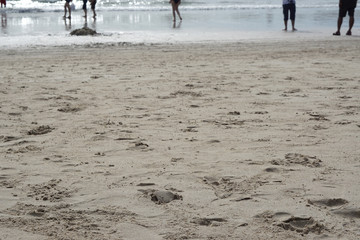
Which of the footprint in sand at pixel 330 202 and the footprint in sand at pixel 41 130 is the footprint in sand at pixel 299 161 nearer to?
the footprint in sand at pixel 330 202

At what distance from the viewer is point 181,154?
362cm

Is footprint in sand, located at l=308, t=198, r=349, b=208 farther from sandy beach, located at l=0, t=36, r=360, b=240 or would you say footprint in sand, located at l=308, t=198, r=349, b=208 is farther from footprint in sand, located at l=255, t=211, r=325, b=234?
footprint in sand, located at l=255, t=211, r=325, b=234

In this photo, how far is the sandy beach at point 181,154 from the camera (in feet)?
8.35

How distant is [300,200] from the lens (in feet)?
9.09

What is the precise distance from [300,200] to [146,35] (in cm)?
1244

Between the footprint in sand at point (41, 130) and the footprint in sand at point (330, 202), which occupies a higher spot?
the footprint in sand at point (41, 130)

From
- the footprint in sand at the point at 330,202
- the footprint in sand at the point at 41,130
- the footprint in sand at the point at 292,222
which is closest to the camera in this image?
the footprint in sand at the point at 292,222

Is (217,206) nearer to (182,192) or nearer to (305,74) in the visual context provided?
(182,192)

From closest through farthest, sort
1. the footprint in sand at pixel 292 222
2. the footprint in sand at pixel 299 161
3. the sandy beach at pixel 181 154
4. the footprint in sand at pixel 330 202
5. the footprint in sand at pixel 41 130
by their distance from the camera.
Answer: the footprint in sand at pixel 292 222
the sandy beach at pixel 181 154
the footprint in sand at pixel 330 202
the footprint in sand at pixel 299 161
the footprint in sand at pixel 41 130

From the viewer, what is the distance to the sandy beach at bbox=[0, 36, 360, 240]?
254 centimetres

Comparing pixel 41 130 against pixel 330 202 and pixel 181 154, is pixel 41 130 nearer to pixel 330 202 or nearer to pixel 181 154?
pixel 181 154

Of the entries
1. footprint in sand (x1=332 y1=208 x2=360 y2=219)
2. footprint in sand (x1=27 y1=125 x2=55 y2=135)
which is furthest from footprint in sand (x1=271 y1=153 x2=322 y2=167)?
footprint in sand (x1=27 y1=125 x2=55 y2=135)

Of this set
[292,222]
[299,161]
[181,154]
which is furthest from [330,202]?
[181,154]

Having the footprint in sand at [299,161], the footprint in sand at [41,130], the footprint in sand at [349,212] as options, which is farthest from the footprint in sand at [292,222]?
the footprint in sand at [41,130]
